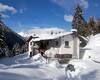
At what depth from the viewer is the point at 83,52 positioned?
40281 millimetres

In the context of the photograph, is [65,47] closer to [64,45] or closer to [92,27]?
[64,45]

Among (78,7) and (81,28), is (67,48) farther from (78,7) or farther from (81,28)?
(78,7)

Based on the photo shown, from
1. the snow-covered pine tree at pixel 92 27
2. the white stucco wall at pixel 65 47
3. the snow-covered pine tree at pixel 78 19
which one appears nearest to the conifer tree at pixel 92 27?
the snow-covered pine tree at pixel 92 27

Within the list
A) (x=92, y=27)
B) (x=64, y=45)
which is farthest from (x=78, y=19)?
(x=64, y=45)

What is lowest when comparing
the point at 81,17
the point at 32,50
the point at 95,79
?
the point at 95,79

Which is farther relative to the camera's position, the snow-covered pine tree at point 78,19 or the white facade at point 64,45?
the snow-covered pine tree at point 78,19

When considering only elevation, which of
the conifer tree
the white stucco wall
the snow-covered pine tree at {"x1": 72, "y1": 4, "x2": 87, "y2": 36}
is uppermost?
the snow-covered pine tree at {"x1": 72, "y1": 4, "x2": 87, "y2": 36}

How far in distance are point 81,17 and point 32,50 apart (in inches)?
1520

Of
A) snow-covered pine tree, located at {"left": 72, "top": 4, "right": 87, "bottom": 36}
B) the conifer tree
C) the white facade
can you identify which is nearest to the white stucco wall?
the white facade

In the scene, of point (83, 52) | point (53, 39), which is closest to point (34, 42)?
point (53, 39)

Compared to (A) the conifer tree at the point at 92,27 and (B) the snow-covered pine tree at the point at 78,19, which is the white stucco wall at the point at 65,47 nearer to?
(A) the conifer tree at the point at 92,27

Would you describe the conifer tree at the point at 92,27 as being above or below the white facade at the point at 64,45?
above

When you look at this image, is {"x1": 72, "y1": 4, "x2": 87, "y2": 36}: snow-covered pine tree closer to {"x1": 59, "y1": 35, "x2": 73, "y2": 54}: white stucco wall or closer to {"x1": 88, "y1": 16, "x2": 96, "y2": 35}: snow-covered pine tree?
{"x1": 88, "y1": 16, "x2": 96, "y2": 35}: snow-covered pine tree

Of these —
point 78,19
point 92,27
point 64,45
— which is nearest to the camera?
point 64,45
